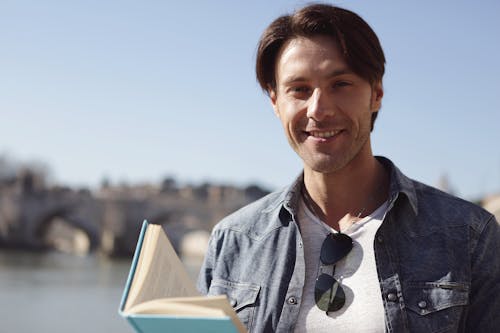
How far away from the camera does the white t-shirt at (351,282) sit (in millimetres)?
979

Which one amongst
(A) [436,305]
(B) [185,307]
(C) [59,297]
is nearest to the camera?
(B) [185,307]

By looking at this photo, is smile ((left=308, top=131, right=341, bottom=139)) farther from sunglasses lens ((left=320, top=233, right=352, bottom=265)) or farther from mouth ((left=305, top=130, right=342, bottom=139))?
sunglasses lens ((left=320, top=233, right=352, bottom=265))

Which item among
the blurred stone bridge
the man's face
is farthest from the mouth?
the blurred stone bridge

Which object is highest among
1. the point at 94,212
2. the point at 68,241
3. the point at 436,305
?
the point at 436,305

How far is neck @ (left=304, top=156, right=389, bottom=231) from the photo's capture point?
110 cm

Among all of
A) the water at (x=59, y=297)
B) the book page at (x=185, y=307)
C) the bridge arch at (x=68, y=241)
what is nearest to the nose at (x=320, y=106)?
the book page at (x=185, y=307)

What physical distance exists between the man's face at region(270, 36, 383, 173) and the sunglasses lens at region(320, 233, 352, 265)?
100 mm

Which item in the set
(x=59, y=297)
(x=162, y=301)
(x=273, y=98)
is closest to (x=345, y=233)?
(x=273, y=98)

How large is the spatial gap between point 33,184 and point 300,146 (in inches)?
1076

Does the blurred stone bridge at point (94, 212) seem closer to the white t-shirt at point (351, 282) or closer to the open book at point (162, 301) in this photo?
the white t-shirt at point (351, 282)

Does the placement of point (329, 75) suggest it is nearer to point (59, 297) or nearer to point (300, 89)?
point (300, 89)

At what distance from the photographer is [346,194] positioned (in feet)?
3.63

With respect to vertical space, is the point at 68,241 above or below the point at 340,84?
below

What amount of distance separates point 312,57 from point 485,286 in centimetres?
40
